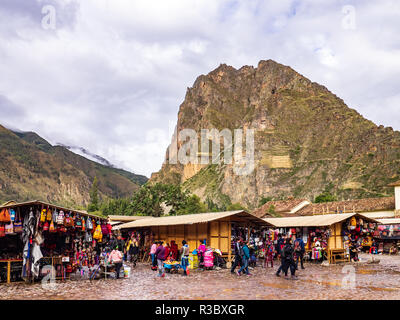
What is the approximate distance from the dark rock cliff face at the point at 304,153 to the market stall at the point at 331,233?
6077 cm

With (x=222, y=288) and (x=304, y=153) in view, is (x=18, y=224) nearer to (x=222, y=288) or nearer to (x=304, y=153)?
(x=222, y=288)

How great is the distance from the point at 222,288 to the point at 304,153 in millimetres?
111586

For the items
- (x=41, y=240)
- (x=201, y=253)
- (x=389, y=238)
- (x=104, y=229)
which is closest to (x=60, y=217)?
(x=41, y=240)

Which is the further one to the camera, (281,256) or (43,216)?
(281,256)

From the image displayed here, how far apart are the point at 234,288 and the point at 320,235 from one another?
1331cm

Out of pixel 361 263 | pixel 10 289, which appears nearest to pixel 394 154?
→ pixel 361 263

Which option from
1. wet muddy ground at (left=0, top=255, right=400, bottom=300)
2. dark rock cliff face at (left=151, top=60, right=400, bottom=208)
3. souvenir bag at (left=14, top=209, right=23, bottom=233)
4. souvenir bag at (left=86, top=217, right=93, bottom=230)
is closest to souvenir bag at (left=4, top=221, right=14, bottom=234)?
souvenir bag at (left=14, top=209, right=23, bottom=233)

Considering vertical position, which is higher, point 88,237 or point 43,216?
point 43,216

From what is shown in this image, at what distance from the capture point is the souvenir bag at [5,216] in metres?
14.8

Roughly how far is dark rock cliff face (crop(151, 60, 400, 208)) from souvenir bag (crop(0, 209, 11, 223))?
3119 inches

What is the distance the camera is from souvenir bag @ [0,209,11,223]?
14844 mm
